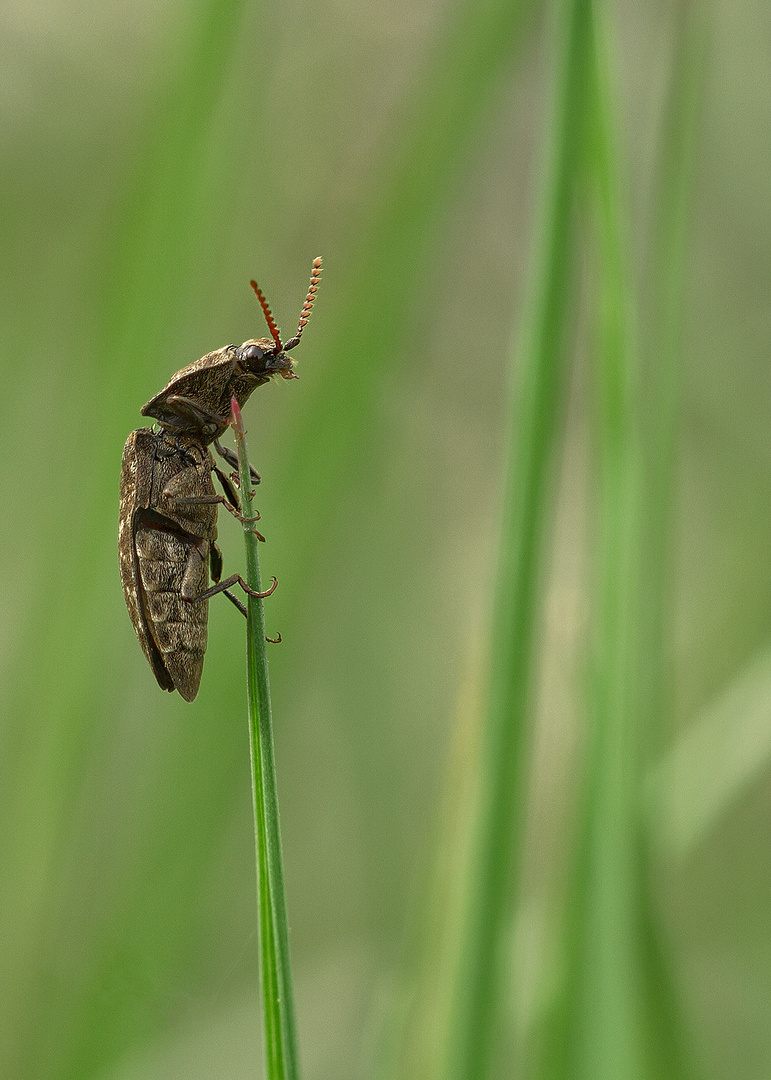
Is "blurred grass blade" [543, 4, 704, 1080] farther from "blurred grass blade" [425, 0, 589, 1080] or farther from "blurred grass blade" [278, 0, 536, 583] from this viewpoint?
"blurred grass blade" [278, 0, 536, 583]

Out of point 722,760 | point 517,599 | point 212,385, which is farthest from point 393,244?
point 722,760

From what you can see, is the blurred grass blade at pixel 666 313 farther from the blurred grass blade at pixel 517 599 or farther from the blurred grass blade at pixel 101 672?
the blurred grass blade at pixel 101 672

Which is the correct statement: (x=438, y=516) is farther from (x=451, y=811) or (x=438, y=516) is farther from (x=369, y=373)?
(x=451, y=811)

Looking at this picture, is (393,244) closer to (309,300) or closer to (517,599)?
(309,300)

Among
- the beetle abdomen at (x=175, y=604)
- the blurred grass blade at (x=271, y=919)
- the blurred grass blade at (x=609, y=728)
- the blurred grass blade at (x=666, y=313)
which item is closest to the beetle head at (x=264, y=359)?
the beetle abdomen at (x=175, y=604)

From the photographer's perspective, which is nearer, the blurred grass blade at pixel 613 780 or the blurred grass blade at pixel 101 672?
the blurred grass blade at pixel 613 780

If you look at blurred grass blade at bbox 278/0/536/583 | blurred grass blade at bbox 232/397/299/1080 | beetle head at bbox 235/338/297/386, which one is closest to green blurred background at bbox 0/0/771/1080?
blurred grass blade at bbox 278/0/536/583
